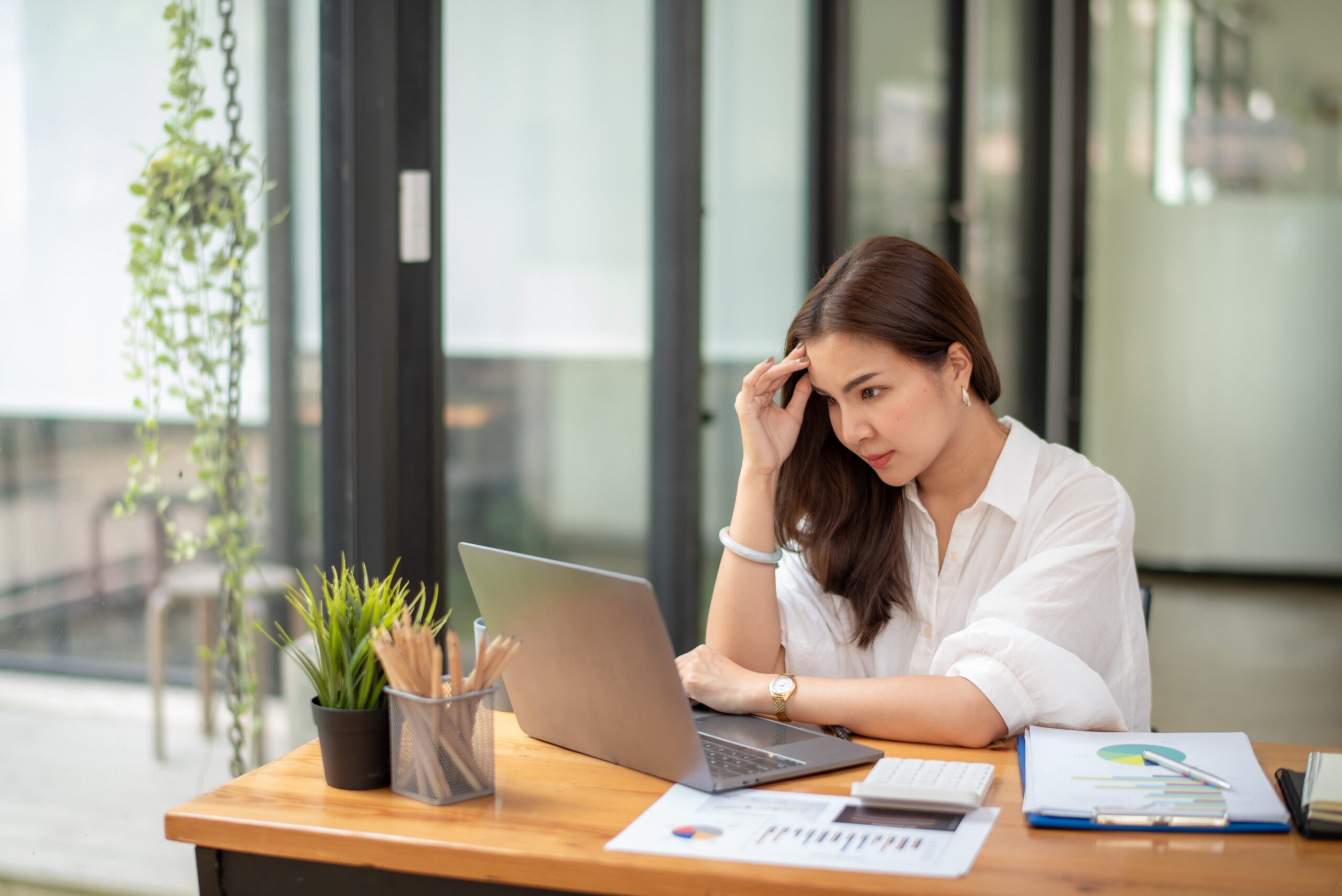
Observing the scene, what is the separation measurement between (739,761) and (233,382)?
1.07m

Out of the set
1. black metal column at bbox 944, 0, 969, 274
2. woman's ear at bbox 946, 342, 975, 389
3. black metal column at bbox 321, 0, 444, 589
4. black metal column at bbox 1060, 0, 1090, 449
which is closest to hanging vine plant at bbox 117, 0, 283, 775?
black metal column at bbox 321, 0, 444, 589

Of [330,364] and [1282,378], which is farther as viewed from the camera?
[1282,378]

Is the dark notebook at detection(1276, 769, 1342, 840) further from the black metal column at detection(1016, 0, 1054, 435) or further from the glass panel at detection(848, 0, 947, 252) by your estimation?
the black metal column at detection(1016, 0, 1054, 435)

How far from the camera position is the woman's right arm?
1.77 metres

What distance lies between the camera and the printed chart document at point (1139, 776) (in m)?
1.12

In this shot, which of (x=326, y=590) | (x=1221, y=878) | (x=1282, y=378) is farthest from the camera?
(x=1282, y=378)

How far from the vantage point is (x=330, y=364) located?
6.91ft

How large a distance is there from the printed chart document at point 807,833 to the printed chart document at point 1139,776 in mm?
78

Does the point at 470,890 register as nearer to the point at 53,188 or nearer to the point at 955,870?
the point at 955,870

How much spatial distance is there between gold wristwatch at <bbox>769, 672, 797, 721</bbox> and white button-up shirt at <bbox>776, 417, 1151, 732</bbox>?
176 mm

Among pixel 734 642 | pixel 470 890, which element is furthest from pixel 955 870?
pixel 734 642

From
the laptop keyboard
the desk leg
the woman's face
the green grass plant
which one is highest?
the woman's face

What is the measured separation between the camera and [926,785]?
3.82 ft

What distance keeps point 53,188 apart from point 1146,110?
17.9 ft
